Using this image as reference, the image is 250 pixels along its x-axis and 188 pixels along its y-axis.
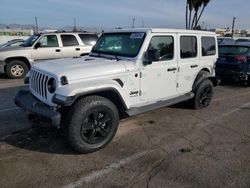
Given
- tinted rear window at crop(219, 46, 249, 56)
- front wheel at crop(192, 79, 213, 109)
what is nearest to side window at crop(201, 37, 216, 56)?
front wheel at crop(192, 79, 213, 109)

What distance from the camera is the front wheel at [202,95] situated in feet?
20.4

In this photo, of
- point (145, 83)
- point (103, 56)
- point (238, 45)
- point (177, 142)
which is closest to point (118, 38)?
point (103, 56)

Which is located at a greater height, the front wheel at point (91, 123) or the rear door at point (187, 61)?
the rear door at point (187, 61)

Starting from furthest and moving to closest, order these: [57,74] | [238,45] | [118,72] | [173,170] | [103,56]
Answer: [238,45]
[103,56]
[118,72]
[57,74]
[173,170]

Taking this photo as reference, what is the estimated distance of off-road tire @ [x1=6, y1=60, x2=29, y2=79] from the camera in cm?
1053

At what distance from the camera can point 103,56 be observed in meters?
5.23

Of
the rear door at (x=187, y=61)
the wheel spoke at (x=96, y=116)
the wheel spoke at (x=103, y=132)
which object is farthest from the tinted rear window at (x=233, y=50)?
the wheel spoke at (x=96, y=116)

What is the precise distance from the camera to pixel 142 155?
13.3 ft

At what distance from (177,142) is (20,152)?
255 centimetres

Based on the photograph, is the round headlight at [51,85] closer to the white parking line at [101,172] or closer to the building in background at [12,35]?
the white parking line at [101,172]

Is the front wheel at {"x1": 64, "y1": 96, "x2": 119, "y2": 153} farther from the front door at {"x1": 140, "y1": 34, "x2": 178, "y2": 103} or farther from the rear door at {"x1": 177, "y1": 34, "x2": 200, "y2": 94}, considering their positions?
the rear door at {"x1": 177, "y1": 34, "x2": 200, "y2": 94}

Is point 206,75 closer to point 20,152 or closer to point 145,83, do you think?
point 145,83

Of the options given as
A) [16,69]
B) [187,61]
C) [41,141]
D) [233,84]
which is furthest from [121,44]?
[16,69]

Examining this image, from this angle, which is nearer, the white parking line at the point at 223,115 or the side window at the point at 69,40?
the white parking line at the point at 223,115
